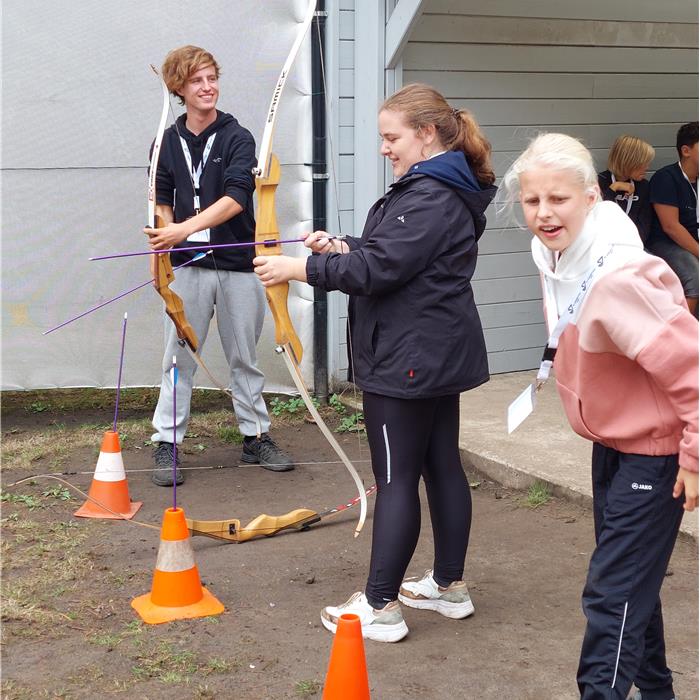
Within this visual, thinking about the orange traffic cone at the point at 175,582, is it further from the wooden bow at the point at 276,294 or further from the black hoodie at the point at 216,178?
the black hoodie at the point at 216,178

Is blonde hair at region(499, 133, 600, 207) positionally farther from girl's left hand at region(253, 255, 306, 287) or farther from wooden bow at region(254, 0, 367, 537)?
wooden bow at region(254, 0, 367, 537)

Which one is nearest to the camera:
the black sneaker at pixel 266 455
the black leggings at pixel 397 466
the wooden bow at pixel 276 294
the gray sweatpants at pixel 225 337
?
the black leggings at pixel 397 466

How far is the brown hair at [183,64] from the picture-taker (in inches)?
191

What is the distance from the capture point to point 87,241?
597 centimetres

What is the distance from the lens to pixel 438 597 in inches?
144

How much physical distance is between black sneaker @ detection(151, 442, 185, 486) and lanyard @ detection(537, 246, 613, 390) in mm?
2773

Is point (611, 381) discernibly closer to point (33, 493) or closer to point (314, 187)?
point (33, 493)

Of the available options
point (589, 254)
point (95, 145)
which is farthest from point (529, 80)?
point (589, 254)

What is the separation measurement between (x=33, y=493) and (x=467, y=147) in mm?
2733

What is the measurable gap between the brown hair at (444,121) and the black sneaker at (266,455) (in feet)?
7.74

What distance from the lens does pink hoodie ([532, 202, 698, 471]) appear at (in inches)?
93.2

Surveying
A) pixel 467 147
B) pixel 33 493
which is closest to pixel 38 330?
pixel 33 493

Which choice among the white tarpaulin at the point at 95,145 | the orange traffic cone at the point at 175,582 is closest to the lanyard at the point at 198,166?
the white tarpaulin at the point at 95,145

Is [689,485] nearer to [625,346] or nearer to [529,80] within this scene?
[625,346]
